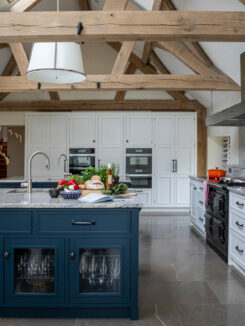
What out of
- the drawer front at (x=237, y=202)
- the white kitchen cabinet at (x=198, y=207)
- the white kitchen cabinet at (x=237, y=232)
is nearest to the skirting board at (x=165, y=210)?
the white kitchen cabinet at (x=198, y=207)

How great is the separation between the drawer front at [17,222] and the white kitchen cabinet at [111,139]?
15.1ft

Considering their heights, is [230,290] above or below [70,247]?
below

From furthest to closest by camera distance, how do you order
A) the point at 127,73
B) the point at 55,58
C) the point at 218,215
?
1. the point at 127,73
2. the point at 218,215
3. the point at 55,58

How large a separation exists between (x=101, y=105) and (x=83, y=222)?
536 cm

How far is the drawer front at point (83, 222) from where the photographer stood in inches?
95.7

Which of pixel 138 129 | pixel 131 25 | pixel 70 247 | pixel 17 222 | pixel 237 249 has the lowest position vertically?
pixel 237 249

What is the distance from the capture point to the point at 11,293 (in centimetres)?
244

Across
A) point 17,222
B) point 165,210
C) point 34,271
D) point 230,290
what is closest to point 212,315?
point 230,290

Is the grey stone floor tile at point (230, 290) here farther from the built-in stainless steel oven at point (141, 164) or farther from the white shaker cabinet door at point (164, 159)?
the built-in stainless steel oven at point (141, 164)

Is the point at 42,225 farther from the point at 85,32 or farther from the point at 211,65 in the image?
the point at 211,65

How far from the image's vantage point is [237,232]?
3.48 metres

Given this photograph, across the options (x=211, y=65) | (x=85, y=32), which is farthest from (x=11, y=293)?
(x=211, y=65)

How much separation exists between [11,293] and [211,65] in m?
4.62

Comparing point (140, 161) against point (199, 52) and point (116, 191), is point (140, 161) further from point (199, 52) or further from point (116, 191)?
point (116, 191)
